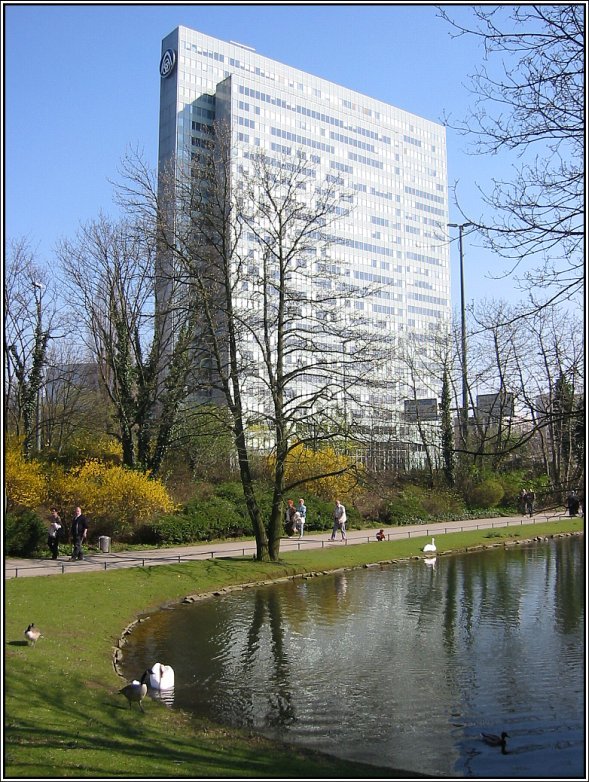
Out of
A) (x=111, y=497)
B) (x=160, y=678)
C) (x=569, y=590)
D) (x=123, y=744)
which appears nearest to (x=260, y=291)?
(x=111, y=497)

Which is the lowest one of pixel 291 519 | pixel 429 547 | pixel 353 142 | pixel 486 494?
pixel 429 547

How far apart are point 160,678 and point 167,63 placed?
91.9 m

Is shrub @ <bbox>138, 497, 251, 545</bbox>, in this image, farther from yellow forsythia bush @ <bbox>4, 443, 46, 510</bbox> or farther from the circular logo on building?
the circular logo on building

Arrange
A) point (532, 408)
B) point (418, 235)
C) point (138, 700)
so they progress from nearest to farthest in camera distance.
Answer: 1. point (532, 408)
2. point (138, 700)
3. point (418, 235)

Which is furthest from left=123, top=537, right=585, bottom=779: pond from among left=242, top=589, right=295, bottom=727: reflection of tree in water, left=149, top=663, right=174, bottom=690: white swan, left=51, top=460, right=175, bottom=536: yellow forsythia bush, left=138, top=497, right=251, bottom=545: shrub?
left=51, top=460, right=175, bottom=536: yellow forsythia bush

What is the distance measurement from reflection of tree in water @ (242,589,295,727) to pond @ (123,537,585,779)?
0.04m

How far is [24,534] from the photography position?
24.2 metres

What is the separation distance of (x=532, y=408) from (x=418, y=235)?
11523 centimetres

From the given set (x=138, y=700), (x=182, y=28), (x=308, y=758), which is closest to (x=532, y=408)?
(x=308, y=758)

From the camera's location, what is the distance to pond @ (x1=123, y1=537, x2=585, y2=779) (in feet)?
33.4

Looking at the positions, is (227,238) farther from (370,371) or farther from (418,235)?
(418,235)

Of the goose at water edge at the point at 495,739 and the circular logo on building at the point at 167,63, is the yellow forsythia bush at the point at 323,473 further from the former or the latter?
the circular logo on building at the point at 167,63

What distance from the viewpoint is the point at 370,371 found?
23.3m

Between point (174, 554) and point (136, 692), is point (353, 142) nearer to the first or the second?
point (174, 554)
